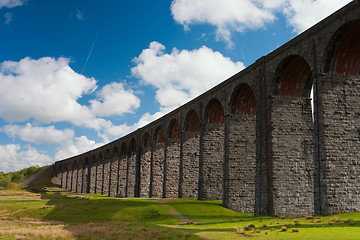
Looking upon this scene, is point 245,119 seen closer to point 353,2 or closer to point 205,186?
point 205,186

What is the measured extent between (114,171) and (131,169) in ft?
30.6

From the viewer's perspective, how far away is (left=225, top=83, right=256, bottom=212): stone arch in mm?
25922

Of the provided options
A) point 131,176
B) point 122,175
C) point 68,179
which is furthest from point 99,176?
point 68,179

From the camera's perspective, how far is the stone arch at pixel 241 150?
25.9 m

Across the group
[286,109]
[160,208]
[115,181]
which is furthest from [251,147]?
[115,181]

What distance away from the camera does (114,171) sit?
57938 mm

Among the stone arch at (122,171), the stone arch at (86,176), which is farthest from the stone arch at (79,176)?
the stone arch at (122,171)

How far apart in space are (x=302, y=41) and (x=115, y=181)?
43.7 meters

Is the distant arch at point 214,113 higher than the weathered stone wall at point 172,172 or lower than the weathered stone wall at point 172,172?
higher

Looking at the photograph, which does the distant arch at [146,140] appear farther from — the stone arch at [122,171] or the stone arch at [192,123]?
the stone arch at [192,123]

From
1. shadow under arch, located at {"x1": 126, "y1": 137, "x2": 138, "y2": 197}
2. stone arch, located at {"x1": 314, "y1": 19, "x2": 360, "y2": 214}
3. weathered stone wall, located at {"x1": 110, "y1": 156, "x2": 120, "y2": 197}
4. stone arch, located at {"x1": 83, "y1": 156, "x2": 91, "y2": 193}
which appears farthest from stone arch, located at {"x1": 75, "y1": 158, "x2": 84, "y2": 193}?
stone arch, located at {"x1": 314, "y1": 19, "x2": 360, "y2": 214}

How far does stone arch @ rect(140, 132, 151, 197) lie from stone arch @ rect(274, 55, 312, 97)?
89.4ft

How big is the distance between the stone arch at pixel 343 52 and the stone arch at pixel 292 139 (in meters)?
2.95

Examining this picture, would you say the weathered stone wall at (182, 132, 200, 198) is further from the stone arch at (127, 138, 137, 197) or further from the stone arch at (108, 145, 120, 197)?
the stone arch at (108, 145, 120, 197)
